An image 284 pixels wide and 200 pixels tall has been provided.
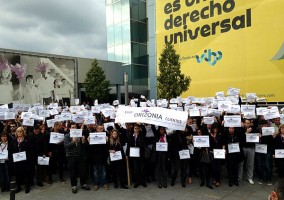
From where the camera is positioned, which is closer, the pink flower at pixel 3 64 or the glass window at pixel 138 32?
the pink flower at pixel 3 64

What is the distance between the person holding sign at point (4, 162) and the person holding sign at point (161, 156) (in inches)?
167

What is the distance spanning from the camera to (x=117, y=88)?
37031 mm

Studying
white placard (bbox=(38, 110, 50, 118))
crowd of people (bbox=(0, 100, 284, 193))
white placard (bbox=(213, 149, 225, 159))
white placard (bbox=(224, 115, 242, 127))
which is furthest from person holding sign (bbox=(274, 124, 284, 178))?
white placard (bbox=(38, 110, 50, 118))

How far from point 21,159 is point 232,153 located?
19.7 ft

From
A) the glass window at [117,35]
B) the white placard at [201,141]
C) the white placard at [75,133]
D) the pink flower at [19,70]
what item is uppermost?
the glass window at [117,35]

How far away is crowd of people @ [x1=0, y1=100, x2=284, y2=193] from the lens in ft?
27.8

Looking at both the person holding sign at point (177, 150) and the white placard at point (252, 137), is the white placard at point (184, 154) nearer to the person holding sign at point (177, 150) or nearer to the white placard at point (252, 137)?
the person holding sign at point (177, 150)

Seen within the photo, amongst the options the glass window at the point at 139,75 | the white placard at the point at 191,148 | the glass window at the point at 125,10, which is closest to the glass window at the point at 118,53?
the glass window at the point at 139,75

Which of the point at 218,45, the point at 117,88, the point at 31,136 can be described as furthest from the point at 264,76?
the point at 31,136

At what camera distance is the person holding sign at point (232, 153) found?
8586 mm

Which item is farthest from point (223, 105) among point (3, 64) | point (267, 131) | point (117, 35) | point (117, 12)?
point (117, 12)

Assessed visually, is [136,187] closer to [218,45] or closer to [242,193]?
[242,193]

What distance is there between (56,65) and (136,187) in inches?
975

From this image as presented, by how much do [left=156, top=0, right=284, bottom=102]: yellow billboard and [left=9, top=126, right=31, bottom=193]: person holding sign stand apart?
20.8m
